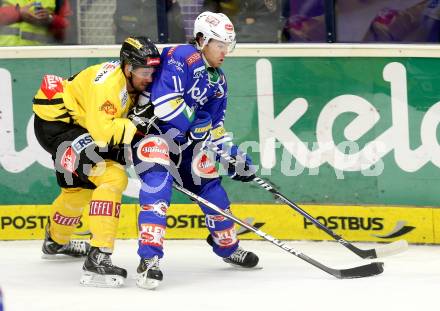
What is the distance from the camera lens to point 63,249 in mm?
6906

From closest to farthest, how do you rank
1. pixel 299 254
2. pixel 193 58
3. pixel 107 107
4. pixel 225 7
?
pixel 107 107
pixel 299 254
pixel 193 58
pixel 225 7

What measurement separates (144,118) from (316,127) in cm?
163

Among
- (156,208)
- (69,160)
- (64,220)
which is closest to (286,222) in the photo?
(64,220)

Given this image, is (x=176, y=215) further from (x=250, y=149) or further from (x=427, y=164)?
(x=427, y=164)

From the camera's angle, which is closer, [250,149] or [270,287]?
[270,287]

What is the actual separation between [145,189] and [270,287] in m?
0.85

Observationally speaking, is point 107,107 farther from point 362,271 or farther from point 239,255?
point 362,271

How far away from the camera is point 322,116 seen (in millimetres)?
7402

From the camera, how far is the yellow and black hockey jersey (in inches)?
236

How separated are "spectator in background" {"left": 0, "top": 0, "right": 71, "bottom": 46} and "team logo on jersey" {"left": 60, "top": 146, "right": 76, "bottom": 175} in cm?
148

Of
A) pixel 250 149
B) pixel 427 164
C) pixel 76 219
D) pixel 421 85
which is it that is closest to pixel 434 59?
pixel 421 85

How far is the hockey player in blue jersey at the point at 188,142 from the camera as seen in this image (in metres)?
6.04

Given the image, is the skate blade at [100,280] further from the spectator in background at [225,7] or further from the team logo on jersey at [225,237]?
the spectator in background at [225,7]

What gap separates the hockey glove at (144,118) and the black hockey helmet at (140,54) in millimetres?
248
